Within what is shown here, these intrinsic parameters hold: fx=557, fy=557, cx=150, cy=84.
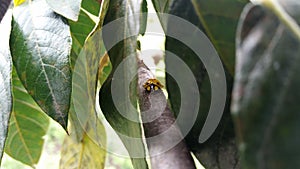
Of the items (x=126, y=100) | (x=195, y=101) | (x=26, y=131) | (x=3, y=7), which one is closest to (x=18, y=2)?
(x=3, y=7)

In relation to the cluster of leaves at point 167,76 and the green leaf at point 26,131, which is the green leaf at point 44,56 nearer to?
the cluster of leaves at point 167,76

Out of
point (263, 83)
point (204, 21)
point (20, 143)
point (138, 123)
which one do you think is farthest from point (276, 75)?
point (20, 143)

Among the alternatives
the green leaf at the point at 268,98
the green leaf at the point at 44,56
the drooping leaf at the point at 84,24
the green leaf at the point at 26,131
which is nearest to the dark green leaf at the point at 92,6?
the drooping leaf at the point at 84,24

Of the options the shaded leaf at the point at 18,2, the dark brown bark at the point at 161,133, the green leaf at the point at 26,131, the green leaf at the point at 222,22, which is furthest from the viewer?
the green leaf at the point at 26,131

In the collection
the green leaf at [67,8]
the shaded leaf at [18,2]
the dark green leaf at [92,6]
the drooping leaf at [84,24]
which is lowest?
the drooping leaf at [84,24]

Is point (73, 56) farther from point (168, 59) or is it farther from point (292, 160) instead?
point (292, 160)

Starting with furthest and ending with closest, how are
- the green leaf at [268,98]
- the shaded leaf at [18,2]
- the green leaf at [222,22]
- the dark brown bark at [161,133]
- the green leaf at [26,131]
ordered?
the green leaf at [26,131], the shaded leaf at [18,2], the dark brown bark at [161,133], the green leaf at [222,22], the green leaf at [268,98]

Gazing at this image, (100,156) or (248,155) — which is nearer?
(248,155)
